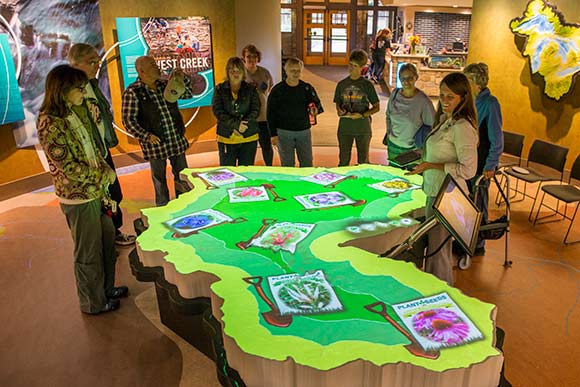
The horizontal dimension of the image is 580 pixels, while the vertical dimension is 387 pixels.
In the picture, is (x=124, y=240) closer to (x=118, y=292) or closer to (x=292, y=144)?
(x=118, y=292)

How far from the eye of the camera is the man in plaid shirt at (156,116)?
4047 millimetres

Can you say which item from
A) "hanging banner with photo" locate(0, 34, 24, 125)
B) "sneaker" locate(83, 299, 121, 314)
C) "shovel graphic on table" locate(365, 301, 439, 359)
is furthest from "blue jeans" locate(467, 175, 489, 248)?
"hanging banner with photo" locate(0, 34, 24, 125)

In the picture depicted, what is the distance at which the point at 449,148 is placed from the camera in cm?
289

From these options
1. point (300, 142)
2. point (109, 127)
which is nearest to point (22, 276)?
point (109, 127)

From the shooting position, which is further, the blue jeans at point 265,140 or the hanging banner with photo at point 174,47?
the hanging banner with photo at point 174,47

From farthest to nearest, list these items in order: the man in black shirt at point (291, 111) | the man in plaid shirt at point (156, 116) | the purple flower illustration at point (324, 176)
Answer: the man in black shirt at point (291, 111) < the man in plaid shirt at point (156, 116) < the purple flower illustration at point (324, 176)

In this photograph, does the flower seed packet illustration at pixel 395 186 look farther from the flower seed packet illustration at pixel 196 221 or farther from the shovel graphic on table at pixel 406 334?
the shovel graphic on table at pixel 406 334

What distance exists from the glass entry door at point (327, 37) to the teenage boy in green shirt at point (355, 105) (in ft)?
45.7

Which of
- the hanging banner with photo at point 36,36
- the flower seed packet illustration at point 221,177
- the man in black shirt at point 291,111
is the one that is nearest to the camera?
the flower seed packet illustration at point 221,177

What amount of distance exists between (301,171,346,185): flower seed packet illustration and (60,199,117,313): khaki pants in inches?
57.6

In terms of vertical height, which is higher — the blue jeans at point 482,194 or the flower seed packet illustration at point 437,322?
the flower seed packet illustration at point 437,322

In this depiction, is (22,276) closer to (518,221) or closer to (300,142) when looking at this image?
(300,142)

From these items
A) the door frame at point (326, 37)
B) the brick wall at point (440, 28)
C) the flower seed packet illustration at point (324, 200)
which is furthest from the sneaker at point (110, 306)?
the door frame at point (326, 37)

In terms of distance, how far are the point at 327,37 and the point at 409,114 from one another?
14899 mm
